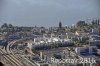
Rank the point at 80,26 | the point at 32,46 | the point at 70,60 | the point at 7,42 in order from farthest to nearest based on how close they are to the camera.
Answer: the point at 80,26 < the point at 7,42 < the point at 32,46 < the point at 70,60

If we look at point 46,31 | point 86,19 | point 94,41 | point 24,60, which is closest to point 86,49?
point 94,41

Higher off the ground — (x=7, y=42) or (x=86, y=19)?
(x=86, y=19)

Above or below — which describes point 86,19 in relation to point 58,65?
above

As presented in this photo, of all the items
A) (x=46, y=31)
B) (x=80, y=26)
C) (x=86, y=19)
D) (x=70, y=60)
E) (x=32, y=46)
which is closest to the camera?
(x=70, y=60)

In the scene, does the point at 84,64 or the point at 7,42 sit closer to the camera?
the point at 84,64

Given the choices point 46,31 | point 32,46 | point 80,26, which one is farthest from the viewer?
point 80,26

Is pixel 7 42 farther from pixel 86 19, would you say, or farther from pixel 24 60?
pixel 86 19

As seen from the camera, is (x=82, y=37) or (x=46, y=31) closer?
(x=82, y=37)

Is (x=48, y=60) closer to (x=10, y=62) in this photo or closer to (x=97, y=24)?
(x=10, y=62)

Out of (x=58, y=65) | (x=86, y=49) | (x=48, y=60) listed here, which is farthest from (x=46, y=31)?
(x=58, y=65)
